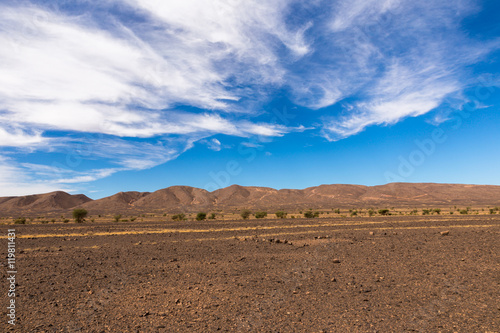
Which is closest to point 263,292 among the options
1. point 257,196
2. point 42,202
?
point 257,196

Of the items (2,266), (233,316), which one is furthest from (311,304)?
(2,266)

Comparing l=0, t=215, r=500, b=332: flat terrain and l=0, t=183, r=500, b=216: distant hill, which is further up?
l=0, t=183, r=500, b=216: distant hill

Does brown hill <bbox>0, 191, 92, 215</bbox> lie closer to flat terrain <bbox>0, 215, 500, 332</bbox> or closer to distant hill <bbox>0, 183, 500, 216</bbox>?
distant hill <bbox>0, 183, 500, 216</bbox>

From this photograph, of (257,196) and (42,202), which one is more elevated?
(42,202)

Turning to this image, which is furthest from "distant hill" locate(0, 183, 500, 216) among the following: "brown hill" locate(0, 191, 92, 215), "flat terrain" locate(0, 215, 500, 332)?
"flat terrain" locate(0, 215, 500, 332)

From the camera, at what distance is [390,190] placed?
166750mm

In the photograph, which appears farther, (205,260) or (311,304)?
(205,260)

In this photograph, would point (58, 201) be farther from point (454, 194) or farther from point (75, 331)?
point (454, 194)

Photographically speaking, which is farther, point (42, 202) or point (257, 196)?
point (42, 202)

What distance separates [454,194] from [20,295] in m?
183

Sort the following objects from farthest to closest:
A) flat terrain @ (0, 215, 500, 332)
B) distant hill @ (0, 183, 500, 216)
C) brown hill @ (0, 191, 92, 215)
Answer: brown hill @ (0, 191, 92, 215), distant hill @ (0, 183, 500, 216), flat terrain @ (0, 215, 500, 332)

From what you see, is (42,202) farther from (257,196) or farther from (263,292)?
(263,292)

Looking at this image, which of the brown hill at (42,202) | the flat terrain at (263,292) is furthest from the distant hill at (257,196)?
the flat terrain at (263,292)

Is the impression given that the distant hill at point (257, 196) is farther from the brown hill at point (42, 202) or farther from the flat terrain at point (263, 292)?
the flat terrain at point (263, 292)
